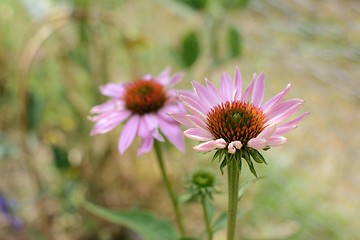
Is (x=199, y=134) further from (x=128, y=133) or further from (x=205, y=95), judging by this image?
(x=128, y=133)

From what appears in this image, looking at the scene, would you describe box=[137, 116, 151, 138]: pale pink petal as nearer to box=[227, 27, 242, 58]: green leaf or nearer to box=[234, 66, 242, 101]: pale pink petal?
box=[234, 66, 242, 101]: pale pink petal

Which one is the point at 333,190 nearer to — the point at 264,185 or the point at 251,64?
the point at 264,185

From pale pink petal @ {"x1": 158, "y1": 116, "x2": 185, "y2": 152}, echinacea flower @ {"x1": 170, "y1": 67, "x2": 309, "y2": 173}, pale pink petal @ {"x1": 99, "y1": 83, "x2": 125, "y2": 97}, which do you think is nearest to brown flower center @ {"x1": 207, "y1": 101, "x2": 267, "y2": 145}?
echinacea flower @ {"x1": 170, "y1": 67, "x2": 309, "y2": 173}

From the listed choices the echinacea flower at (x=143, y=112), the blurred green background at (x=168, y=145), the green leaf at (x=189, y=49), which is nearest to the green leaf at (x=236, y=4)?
the blurred green background at (x=168, y=145)

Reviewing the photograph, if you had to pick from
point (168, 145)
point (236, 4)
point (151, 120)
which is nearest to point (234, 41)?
point (236, 4)

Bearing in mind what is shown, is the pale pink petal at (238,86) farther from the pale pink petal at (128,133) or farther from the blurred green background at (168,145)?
the blurred green background at (168,145)
